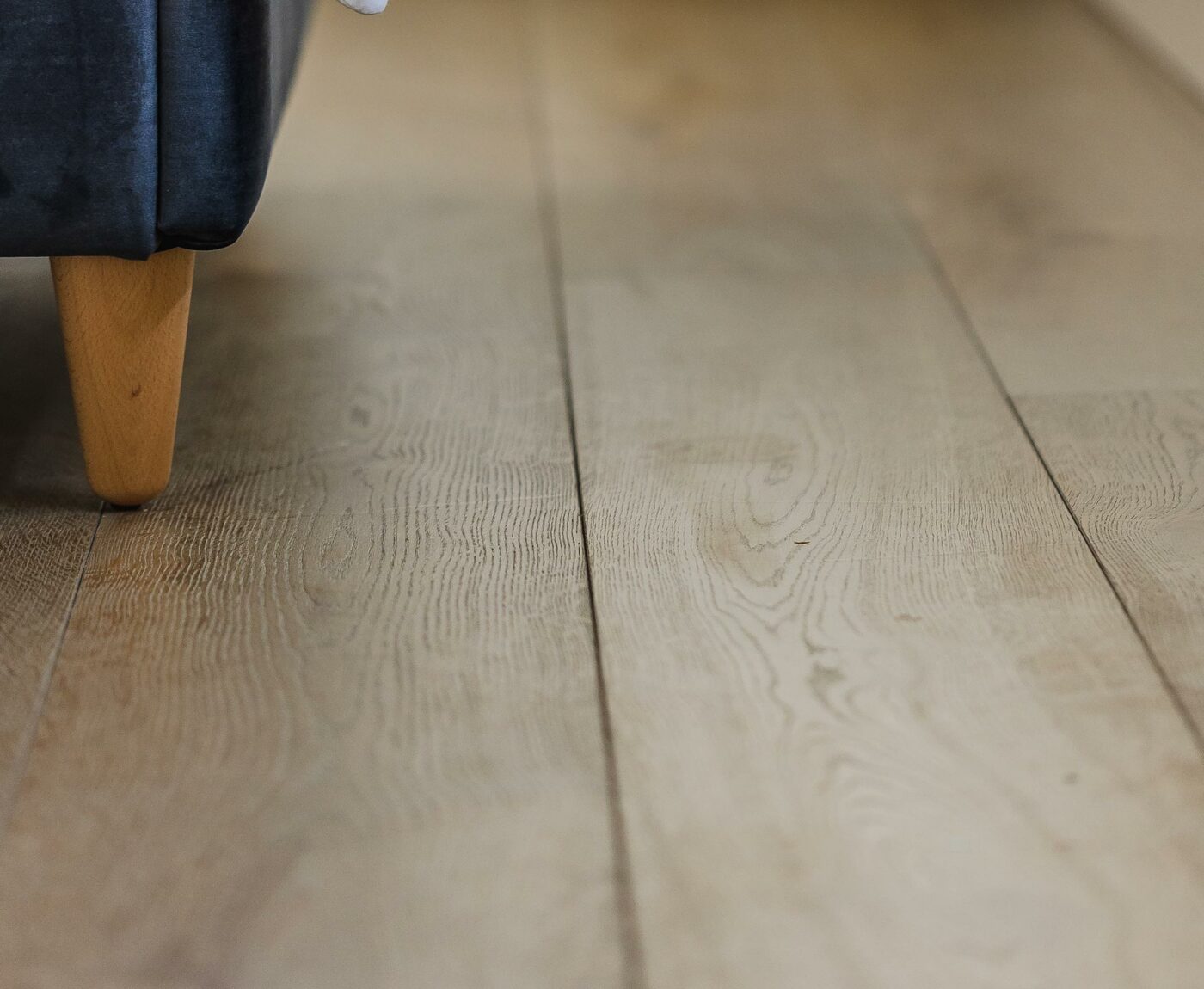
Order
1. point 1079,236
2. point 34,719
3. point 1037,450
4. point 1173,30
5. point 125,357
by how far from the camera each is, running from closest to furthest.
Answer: point 34,719 < point 125,357 < point 1037,450 < point 1079,236 < point 1173,30

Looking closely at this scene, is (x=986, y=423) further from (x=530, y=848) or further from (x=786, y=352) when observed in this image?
(x=530, y=848)

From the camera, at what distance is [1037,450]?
3.16ft

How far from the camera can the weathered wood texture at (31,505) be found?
28.7 inches

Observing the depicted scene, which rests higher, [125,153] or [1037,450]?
[125,153]

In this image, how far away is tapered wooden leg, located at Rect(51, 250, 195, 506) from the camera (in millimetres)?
817

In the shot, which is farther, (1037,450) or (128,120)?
(1037,450)

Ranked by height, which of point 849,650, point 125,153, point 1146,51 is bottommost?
point 1146,51

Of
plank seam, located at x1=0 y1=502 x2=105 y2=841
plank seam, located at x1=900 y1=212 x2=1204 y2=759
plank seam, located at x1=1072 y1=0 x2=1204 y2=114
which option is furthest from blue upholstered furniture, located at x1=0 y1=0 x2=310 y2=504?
plank seam, located at x1=1072 y1=0 x2=1204 y2=114

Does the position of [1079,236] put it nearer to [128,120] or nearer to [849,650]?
[849,650]

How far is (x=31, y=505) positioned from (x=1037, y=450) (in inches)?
27.8

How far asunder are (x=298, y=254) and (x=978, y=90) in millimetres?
1002

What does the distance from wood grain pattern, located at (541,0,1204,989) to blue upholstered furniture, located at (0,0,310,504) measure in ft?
1.01

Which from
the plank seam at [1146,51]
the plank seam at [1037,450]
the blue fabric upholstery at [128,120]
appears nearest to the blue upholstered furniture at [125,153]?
the blue fabric upholstery at [128,120]

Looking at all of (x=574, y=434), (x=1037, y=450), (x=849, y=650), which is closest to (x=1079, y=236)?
(x=1037, y=450)
